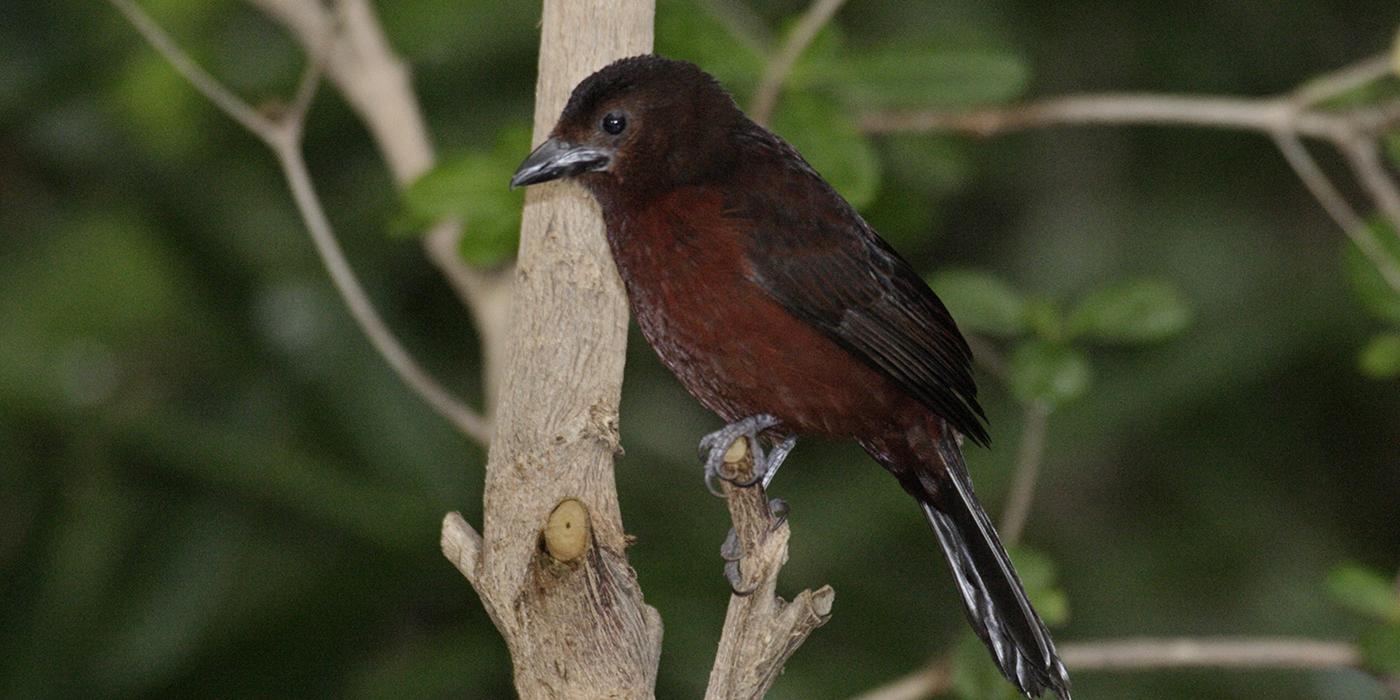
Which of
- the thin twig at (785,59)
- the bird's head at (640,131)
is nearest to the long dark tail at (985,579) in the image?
the bird's head at (640,131)

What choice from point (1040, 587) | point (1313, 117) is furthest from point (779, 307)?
point (1313, 117)

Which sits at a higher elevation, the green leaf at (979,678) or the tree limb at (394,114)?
the tree limb at (394,114)

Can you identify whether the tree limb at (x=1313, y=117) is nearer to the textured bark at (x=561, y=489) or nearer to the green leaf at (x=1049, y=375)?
the green leaf at (x=1049, y=375)

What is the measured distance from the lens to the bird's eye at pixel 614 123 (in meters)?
2.80

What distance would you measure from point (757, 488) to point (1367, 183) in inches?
67.2

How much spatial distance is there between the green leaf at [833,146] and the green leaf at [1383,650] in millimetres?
1259

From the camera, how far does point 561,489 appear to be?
243 cm

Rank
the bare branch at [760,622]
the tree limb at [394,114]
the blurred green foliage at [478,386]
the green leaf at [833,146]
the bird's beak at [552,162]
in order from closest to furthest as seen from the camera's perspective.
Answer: the bare branch at [760,622] → the bird's beak at [552,162] → the green leaf at [833,146] → the tree limb at [394,114] → the blurred green foliage at [478,386]

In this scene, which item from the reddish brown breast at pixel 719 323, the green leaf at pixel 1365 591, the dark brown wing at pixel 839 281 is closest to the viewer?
the reddish brown breast at pixel 719 323

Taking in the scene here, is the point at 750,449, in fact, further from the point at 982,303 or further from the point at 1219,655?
the point at 1219,655

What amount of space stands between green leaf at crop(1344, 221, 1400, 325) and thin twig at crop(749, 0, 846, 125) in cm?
112

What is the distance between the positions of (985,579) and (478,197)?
3.73 ft

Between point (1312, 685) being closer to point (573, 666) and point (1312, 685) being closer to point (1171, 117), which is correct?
point (1171, 117)

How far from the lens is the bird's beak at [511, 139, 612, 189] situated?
2.71 metres
